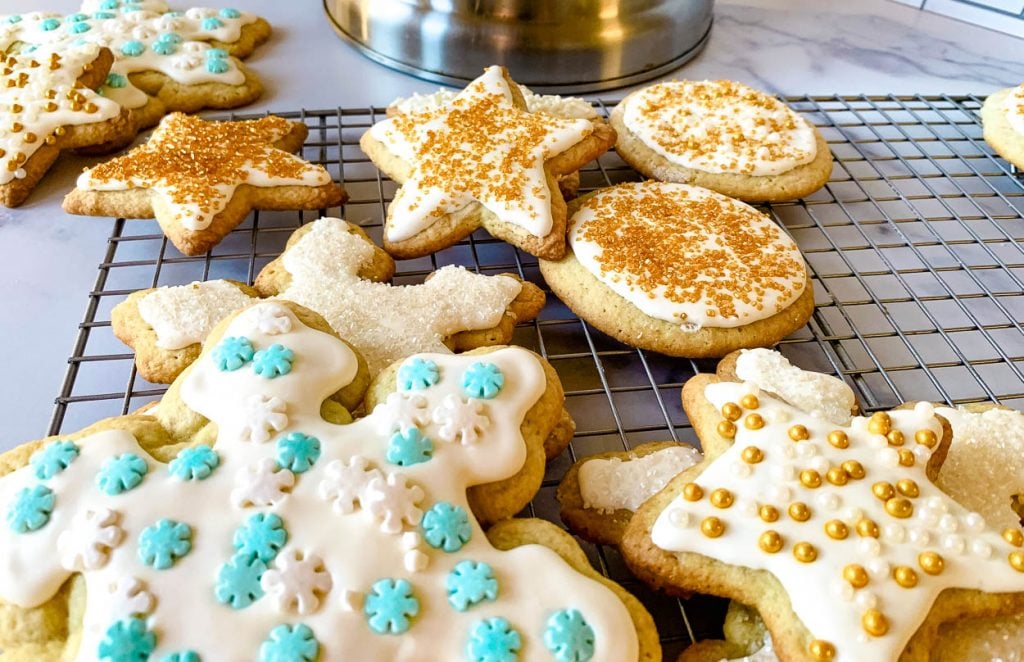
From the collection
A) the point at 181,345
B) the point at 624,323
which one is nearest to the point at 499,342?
the point at 624,323

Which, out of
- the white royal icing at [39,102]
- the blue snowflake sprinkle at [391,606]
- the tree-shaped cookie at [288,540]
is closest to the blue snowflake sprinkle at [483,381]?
the tree-shaped cookie at [288,540]

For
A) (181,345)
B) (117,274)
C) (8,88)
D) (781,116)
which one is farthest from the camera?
(781,116)

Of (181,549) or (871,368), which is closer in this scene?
(181,549)

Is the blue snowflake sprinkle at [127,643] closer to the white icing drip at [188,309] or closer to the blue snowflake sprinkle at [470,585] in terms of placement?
the blue snowflake sprinkle at [470,585]

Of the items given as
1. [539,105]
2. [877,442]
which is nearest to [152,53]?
[539,105]

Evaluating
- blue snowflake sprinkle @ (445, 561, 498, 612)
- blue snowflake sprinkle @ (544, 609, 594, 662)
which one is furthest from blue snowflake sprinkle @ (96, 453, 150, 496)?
blue snowflake sprinkle @ (544, 609, 594, 662)

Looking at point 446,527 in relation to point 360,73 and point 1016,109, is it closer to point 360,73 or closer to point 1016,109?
point 360,73

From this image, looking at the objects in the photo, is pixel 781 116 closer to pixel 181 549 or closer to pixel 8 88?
pixel 181 549

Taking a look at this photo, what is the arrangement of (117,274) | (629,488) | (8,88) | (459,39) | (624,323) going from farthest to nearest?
(459,39) < (8,88) < (117,274) < (624,323) < (629,488)

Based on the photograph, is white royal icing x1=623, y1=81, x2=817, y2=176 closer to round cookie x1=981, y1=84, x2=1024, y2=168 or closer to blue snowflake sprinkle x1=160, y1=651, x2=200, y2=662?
round cookie x1=981, y1=84, x2=1024, y2=168
